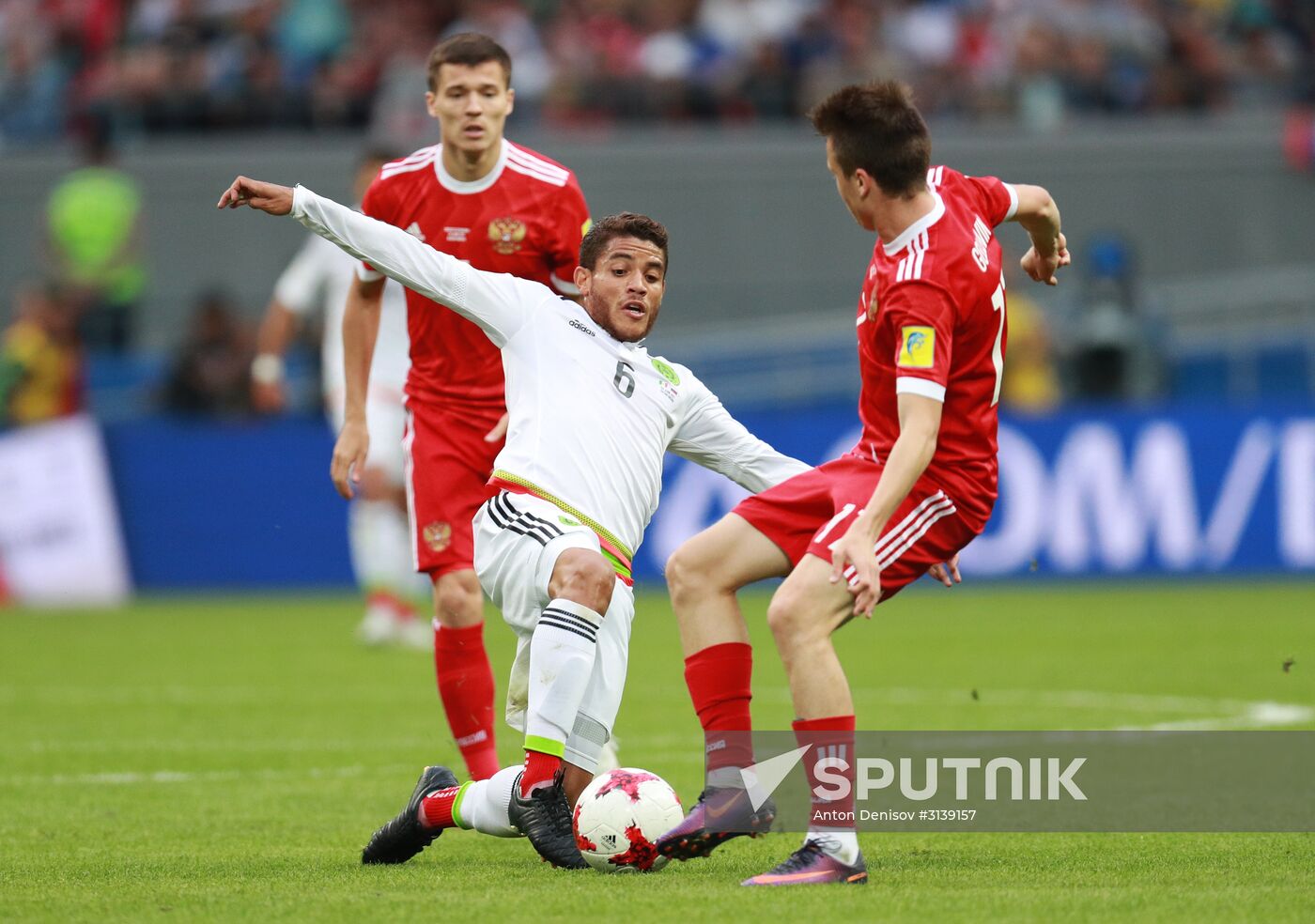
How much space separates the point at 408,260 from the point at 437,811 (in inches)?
62.5

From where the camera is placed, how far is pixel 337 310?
12.2 meters

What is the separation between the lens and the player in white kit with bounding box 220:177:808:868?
556 centimetres

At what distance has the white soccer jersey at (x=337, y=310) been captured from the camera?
1153 cm

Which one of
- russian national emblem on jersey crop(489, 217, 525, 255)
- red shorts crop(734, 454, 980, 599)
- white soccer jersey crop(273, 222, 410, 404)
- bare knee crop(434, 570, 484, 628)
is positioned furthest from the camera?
white soccer jersey crop(273, 222, 410, 404)

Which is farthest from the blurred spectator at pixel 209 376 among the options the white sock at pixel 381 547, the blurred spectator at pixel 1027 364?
the blurred spectator at pixel 1027 364

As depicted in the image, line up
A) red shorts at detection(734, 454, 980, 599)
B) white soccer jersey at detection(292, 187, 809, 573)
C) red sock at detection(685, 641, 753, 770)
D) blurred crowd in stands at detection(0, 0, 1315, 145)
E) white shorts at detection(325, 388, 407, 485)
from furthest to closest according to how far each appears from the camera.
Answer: blurred crowd in stands at detection(0, 0, 1315, 145) → white shorts at detection(325, 388, 407, 485) → white soccer jersey at detection(292, 187, 809, 573) → red sock at detection(685, 641, 753, 770) → red shorts at detection(734, 454, 980, 599)

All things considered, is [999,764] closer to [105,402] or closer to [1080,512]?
[1080,512]

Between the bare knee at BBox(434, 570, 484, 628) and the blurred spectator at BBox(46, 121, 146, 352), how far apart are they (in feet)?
42.0

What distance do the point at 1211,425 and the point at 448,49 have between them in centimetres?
1049

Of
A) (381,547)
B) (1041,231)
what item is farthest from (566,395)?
(381,547)

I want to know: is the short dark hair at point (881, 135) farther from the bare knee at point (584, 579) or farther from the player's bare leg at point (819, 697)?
the bare knee at point (584, 579)

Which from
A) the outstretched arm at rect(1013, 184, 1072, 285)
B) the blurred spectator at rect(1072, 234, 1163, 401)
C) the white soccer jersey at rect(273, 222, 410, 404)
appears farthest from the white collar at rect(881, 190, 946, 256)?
the blurred spectator at rect(1072, 234, 1163, 401)

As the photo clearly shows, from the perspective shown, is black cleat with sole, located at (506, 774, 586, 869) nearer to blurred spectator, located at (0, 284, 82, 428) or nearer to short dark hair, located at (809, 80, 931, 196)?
short dark hair, located at (809, 80, 931, 196)

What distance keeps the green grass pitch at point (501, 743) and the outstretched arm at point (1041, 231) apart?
1.78 metres
